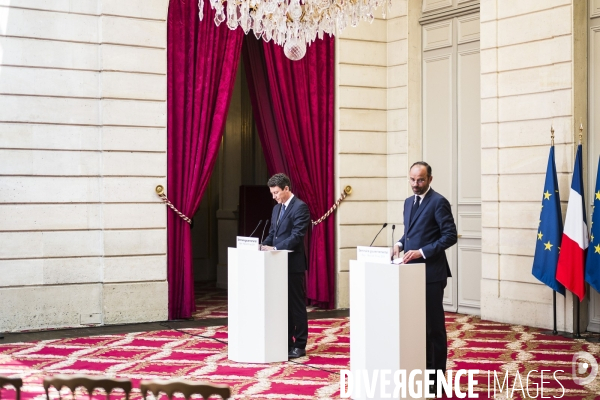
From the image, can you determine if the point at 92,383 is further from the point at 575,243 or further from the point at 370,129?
the point at 370,129

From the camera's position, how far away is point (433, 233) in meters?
5.67

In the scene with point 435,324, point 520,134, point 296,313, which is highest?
point 520,134

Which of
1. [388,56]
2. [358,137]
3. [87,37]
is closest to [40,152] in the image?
[87,37]

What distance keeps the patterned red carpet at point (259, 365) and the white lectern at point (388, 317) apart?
48 centimetres

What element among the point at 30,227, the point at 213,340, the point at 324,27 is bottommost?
the point at 213,340

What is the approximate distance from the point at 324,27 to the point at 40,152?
10.9 feet

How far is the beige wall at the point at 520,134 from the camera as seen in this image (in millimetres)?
8188

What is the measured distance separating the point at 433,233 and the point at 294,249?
5.18 ft

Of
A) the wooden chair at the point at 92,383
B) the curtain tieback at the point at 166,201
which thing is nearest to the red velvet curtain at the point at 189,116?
the curtain tieback at the point at 166,201

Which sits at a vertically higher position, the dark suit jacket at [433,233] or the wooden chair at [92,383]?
the dark suit jacket at [433,233]

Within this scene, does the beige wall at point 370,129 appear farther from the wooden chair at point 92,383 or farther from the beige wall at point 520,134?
the wooden chair at point 92,383

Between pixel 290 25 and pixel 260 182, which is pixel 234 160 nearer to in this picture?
pixel 260 182

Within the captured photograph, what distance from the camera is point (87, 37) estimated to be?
8.62m

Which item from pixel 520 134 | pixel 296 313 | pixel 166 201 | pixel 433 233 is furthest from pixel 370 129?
pixel 433 233
